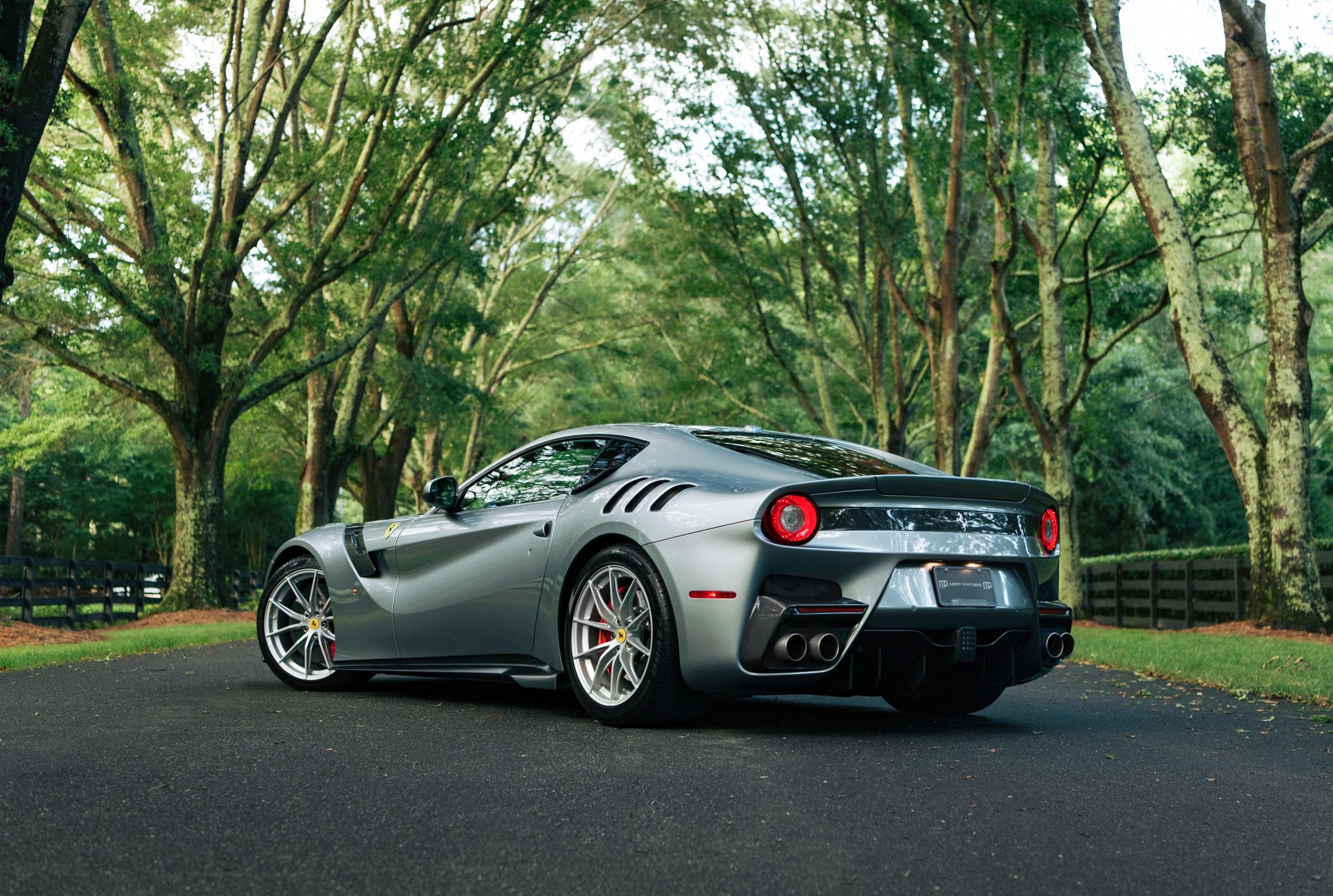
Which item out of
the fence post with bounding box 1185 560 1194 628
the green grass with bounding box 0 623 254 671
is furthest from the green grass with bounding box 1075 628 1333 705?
the green grass with bounding box 0 623 254 671

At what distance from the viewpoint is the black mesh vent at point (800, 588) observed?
5.59 m

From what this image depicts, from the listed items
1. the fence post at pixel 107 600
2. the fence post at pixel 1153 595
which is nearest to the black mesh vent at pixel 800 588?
Answer: the fence post at pixel 107 600

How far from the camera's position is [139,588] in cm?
2322

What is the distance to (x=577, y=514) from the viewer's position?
6.41 metres

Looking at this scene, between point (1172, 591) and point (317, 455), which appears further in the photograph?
point (317, 455)

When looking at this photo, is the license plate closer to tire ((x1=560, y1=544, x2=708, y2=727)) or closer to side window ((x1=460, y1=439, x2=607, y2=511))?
tire ((x1=560, y1=544, x2=708, y2=727))

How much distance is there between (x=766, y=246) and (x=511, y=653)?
19.1 meters

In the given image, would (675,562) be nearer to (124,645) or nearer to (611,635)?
(611,635)

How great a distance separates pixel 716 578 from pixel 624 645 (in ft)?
2.21

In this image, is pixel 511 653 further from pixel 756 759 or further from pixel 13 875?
pixel 13 875

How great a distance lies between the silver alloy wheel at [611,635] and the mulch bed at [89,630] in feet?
26.0

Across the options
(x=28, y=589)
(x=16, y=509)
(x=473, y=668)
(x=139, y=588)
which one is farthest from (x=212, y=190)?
(x=16, y=509)

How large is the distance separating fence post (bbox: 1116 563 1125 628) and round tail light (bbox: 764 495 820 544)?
20.2m

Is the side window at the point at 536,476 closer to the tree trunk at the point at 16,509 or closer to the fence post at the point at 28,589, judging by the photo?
the fence post at the point at 28,589
